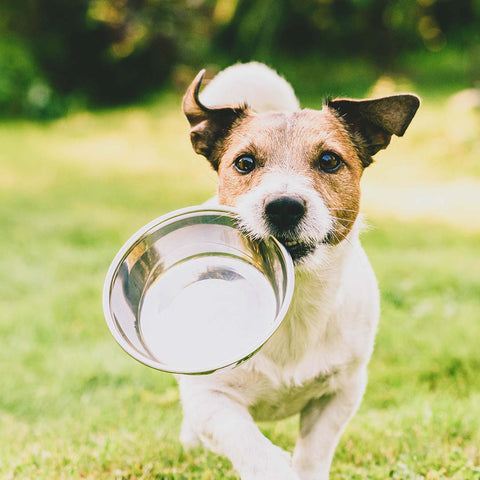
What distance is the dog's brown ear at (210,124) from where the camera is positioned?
3496 mm

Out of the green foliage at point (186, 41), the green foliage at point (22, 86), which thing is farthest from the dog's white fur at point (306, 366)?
the green foliage at point (22, 86)

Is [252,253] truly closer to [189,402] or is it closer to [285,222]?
[285,222]

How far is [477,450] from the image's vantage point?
3.72 m

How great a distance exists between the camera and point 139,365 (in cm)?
532

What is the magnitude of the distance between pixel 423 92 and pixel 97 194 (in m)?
9.18

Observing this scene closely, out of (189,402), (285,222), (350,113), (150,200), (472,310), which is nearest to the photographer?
(285,222)

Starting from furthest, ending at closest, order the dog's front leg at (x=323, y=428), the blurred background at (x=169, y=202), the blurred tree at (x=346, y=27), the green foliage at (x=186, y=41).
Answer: the blurred tree at (x=346, y=27) → the green foliage at (x=186, y=41) → the blurred background at (x=169, y=202) → the dog's front leg at (x=323, y=428)

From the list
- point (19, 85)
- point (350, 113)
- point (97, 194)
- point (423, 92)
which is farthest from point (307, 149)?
point (19, 85)

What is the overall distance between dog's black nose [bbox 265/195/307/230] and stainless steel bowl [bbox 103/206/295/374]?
101mm

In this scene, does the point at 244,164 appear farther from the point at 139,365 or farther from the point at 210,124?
the point at 139,365

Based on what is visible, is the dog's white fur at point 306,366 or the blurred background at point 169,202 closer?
the dog's white fur at point 306,366

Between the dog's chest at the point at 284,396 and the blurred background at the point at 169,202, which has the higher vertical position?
the dog's chest at the point at 284,396

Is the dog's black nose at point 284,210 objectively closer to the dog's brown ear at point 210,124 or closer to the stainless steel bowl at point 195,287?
the stainless steel bowl at point 195,287

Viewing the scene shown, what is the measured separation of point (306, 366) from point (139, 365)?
230 centimetres
